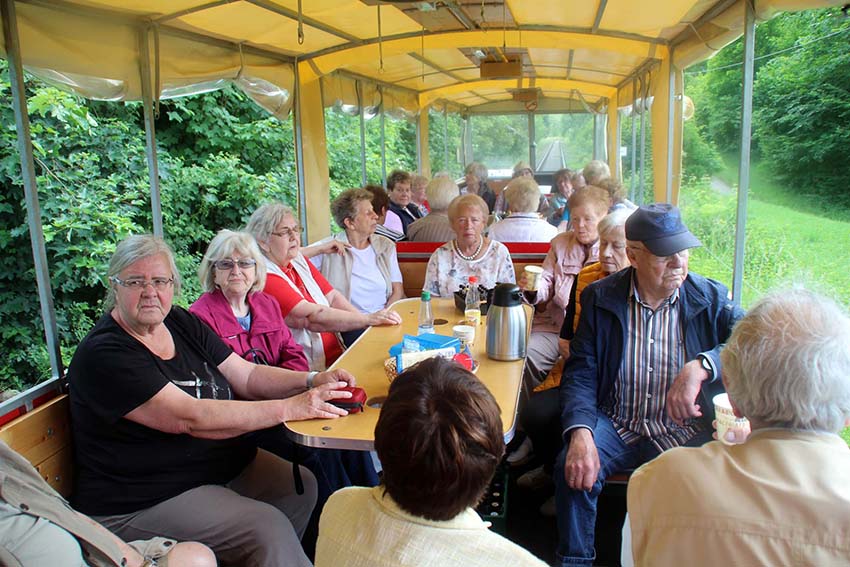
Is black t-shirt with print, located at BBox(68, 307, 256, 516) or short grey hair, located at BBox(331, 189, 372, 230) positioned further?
short grey hair, located at BBox(331, 189, 372, 230)

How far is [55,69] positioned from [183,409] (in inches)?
83.4

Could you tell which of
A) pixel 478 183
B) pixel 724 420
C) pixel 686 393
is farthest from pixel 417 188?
pixel 724 420

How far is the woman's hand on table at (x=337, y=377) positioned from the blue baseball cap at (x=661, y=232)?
3.97 ft

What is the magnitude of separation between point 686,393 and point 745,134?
81.1 inches

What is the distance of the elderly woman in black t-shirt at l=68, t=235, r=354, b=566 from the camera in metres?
2.04

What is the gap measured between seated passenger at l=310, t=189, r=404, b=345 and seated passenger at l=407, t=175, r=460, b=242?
3.30 feet

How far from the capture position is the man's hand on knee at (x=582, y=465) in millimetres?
2213

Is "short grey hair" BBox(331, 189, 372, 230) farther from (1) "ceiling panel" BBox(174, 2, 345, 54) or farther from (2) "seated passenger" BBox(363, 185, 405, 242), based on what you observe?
(1) "ceiling panel" BBox(174, 2, 345, 54)

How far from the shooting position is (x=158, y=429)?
2.11 m

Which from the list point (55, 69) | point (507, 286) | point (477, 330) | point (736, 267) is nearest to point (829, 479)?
point (507, 286)

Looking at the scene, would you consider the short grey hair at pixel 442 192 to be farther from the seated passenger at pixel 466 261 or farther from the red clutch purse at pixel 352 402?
the red clutch purse at pixel 352 402

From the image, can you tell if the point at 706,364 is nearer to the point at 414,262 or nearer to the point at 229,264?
the point at 229,264

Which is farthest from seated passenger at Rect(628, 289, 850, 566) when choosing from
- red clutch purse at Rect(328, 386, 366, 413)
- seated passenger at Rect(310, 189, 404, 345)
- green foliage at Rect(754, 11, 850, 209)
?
green foliage at Rect(754, 11, 850, 209)

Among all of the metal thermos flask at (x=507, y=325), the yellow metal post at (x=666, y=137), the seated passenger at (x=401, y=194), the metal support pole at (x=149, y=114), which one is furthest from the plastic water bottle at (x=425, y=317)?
the seated passenger at (x=401, y=194)
